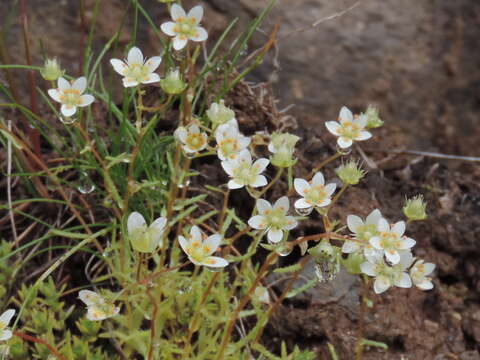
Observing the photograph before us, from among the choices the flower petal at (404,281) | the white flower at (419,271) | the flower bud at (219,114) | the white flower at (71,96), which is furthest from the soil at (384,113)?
the white flower at (71,96)

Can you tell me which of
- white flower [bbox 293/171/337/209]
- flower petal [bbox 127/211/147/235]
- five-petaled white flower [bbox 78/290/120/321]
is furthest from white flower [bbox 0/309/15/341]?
white flower [bbox 293/171/337/209]

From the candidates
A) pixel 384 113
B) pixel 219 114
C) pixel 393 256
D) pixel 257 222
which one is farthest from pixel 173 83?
pixel 384 113

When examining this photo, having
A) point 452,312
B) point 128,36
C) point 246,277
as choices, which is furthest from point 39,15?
point 452,312

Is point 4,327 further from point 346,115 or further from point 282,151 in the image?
point 346,115

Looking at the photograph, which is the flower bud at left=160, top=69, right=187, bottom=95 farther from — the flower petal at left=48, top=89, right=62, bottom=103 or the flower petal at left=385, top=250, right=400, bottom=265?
the flower petal at left=385, top=250, right=400, bottom=265

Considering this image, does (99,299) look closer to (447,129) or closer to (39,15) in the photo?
(39,15)
